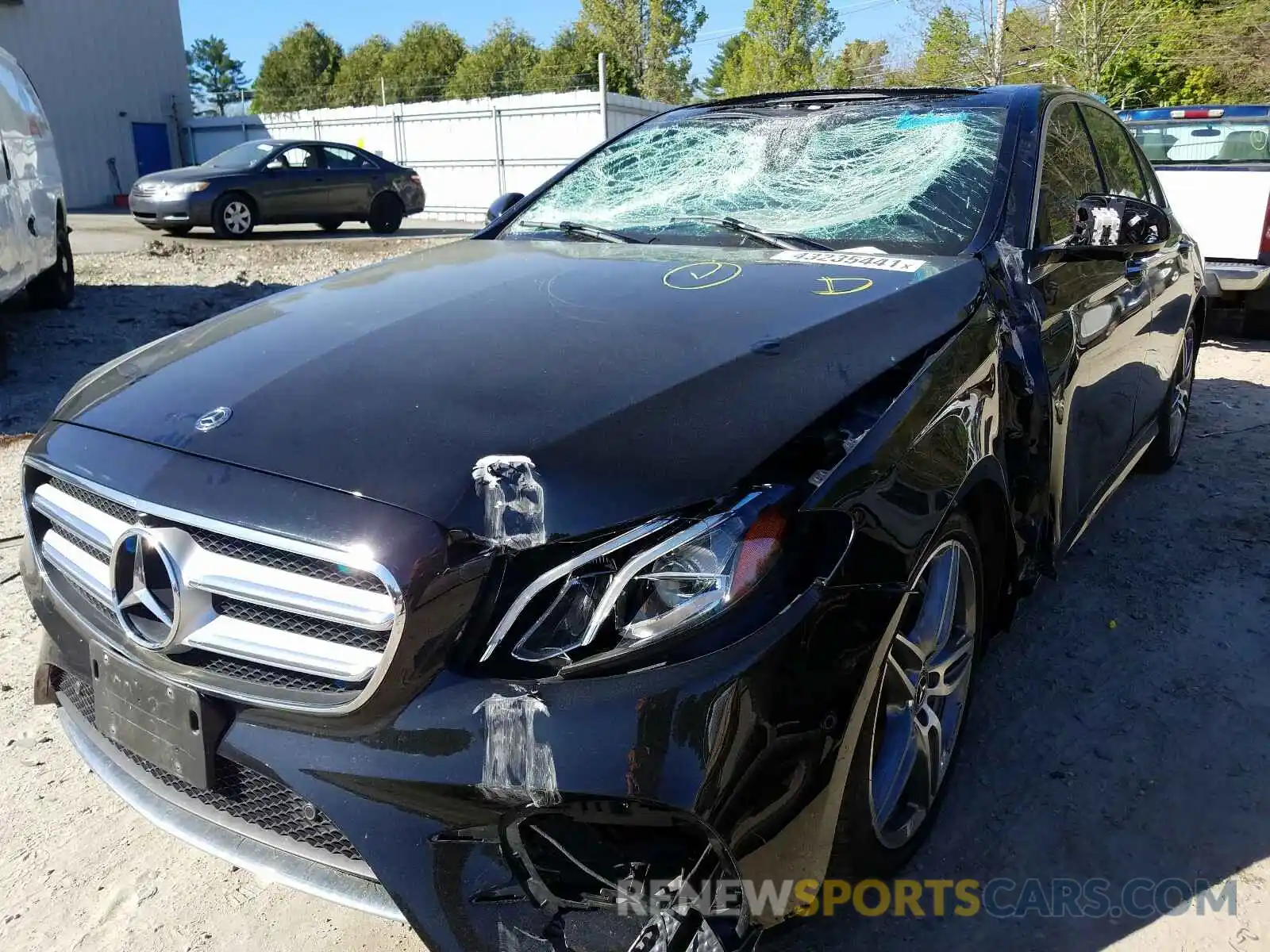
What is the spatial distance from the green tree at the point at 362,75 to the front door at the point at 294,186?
110ft

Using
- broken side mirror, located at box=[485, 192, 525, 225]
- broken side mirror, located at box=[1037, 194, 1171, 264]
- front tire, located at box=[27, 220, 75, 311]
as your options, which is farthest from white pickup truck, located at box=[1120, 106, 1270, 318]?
front tire, located at box=[27, 220, 75, 311]

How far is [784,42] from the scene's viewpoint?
4188cm

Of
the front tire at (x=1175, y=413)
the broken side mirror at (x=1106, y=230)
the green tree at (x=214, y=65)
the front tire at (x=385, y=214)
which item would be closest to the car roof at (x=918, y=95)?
the broken side mirror at (x=1106, y=230)

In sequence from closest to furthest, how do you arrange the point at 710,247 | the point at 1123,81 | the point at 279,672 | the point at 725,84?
the point at 279,672
the point at 710,247
the point at 1123,81
the point at 725,84

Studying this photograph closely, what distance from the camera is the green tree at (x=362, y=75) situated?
4756 centimetres

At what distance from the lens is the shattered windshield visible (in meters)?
2.79

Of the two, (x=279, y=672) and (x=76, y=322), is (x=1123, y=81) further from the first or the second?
(x=279, y=672)

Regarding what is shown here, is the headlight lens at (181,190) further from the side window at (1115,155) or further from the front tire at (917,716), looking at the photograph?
the front tire at (917,716)

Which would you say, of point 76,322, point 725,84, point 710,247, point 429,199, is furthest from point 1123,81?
point 725,84

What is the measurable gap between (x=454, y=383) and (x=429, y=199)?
22.9 meters

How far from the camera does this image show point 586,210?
11.1 feet

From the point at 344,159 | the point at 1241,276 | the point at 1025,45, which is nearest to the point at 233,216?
the point at 344,159

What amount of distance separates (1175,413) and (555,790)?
13.8 feet

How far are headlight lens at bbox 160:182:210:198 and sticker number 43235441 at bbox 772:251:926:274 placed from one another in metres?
13.2
